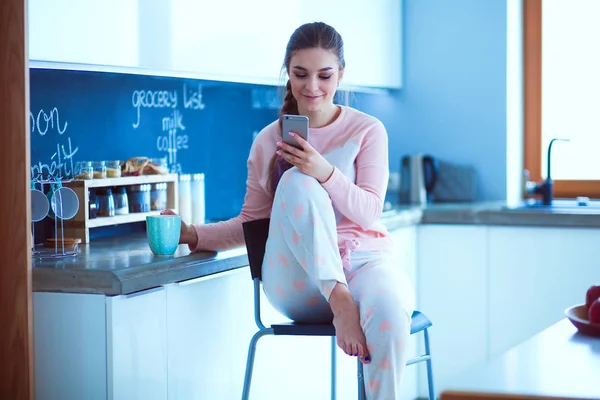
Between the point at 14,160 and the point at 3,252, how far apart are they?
0.19m

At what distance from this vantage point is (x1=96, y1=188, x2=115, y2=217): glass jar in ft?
8.08

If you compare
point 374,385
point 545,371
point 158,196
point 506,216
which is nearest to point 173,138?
point 158,196

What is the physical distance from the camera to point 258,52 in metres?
2.80

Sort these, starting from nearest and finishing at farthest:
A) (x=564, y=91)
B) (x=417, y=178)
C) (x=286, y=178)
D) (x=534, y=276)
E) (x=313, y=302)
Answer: (x=286, y=178), (x=313, y=302), (x=534, y=276), (x=417, y=178), (x=564, y=91)

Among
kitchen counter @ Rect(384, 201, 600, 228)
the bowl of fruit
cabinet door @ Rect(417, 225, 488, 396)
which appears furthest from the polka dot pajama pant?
cabinet door @ Rect(417, 225, 488, 396)

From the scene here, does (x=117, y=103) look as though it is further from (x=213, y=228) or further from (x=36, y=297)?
(x=36, y=297)

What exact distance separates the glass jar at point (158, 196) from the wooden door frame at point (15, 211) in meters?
0.78

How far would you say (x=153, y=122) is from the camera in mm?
2904

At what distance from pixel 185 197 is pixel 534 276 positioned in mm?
1326

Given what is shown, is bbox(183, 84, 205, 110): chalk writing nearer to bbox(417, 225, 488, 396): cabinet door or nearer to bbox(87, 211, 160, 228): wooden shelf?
bbox(87, 211, 160, 228): wooden shelf

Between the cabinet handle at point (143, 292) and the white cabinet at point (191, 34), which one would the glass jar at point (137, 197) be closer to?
the white cabinet at point (191, 34)

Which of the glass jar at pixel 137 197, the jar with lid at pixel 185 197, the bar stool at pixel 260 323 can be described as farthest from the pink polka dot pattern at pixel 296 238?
the jar with lid at pixel 185 197

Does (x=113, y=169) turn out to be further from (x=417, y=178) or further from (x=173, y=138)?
(x=417, y=178)

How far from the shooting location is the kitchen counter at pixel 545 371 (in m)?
1.16
